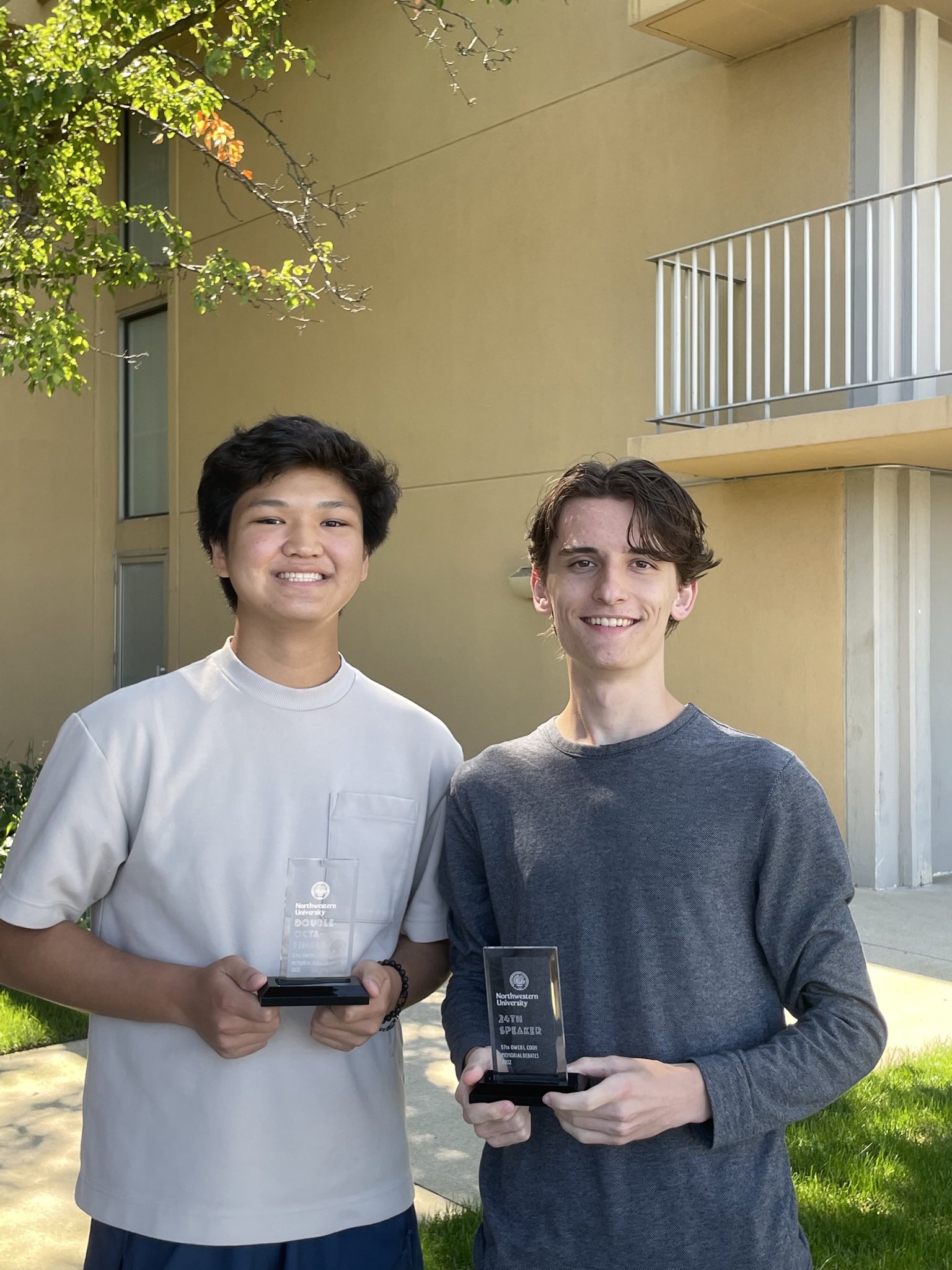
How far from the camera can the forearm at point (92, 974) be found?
1860mm

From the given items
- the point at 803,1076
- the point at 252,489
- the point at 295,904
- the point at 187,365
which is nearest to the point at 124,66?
the point at 252,489

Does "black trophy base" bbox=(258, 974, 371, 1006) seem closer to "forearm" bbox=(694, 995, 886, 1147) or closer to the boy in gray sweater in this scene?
the boy in gray sweater

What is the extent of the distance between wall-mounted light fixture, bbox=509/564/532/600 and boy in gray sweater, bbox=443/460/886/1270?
8.73m

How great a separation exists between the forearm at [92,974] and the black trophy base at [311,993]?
0.50ft

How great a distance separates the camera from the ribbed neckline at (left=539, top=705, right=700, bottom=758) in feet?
6.07

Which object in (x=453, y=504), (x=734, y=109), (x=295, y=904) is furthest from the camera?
(x=453, y=504)

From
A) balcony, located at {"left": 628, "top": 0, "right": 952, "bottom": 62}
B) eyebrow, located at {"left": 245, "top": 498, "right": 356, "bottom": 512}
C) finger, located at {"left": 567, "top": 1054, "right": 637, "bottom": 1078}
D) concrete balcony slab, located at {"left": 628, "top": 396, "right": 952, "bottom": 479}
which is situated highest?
balcony, located at {"left": 628, "top": 0, "right": 952, "bottom": 62}

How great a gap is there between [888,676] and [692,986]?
7.36 metres

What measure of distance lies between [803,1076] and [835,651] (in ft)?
24.1

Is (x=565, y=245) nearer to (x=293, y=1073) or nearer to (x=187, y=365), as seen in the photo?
(x=187, y=365)

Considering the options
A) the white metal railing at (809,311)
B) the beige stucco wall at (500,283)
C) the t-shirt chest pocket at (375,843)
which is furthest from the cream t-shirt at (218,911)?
the beige stucco wall at (500,283)

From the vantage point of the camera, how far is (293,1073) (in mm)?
1915

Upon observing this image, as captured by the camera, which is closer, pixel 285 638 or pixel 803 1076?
pixel 803 1076

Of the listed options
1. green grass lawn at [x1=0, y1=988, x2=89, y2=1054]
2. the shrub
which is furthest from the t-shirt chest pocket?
the shrub
